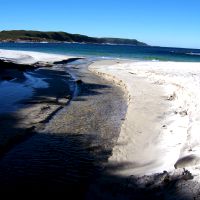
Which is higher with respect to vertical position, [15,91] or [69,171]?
[69,171]

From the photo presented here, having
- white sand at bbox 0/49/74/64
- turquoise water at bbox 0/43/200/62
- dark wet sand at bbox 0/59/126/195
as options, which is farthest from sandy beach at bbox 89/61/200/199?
turquoise water at bbox 0/43/200/62

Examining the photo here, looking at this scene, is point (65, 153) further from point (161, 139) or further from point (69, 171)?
point (161, 139)

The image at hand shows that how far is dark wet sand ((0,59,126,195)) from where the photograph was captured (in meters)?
8.98

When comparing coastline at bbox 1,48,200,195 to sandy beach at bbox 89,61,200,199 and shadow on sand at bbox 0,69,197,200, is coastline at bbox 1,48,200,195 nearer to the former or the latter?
sandy beach at bbox 89,61,200,199

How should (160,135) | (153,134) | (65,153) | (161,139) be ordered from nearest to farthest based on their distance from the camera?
(65,153)
(161,139)
(160,135)
(153,134)

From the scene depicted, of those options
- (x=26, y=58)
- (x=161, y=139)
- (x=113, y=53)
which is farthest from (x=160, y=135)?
(x=113, y=53)

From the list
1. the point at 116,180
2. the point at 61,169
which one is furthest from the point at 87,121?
the point at 116,180

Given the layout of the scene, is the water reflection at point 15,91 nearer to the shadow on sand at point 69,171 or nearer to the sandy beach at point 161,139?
the shadow on sand at point 69,171

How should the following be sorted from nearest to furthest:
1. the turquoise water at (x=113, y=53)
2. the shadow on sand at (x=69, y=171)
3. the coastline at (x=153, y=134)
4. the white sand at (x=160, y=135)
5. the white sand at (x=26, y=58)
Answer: the shadow on sand at (x=69, y=171)
the coastline at (x=153, y=134)
the white sand at (x=160, y=135)
the white sand at (x=26, y=58)
the turquoise water at (x=113, y=53)

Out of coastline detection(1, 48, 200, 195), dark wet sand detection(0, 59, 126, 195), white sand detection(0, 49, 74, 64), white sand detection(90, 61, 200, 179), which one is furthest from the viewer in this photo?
white sand detection(0, 49, 74, 64)

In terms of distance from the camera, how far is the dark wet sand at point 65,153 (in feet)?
29.5

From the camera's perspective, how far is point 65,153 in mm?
11250

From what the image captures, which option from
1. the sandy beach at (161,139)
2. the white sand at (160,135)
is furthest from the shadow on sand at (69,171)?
the white sand at (160,135)

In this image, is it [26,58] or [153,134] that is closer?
[153,134]
